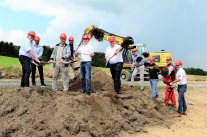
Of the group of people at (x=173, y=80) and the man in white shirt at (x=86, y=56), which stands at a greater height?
the man in white shirt at (x=86, y=56)

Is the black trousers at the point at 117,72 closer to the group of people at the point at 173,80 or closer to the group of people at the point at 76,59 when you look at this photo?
the group of people at the point at 76,59

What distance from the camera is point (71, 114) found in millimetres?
11867

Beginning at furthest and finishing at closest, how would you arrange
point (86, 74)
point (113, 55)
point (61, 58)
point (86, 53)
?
point (61, 58) < point (113, 55) < point (86, 74) < point (86, 53)

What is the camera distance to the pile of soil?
446 inches

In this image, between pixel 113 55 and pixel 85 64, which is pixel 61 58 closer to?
pixel 85 64

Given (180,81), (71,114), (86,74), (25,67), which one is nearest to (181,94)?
(180,81)

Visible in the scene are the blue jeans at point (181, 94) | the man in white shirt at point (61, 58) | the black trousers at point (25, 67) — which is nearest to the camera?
the black trousers at point (25, 67)

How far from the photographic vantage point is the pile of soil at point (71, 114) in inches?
446

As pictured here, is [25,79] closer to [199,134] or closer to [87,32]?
[199,134]

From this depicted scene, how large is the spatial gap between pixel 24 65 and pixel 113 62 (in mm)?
2854

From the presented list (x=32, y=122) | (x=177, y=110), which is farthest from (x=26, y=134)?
(x=177, y=110)

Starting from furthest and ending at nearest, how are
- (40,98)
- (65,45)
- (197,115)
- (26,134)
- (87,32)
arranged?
(87,32) → (197,115) → (65,45) → (40,98) → (26,134)

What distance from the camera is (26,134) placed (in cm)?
1105

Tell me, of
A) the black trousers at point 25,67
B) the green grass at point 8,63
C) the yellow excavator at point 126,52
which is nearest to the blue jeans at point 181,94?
the black trousers at point 25,67
